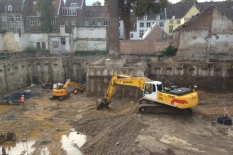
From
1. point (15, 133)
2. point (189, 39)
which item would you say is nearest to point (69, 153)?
point (15, 133)

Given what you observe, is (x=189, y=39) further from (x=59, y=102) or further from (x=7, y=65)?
(x=7, y=65)

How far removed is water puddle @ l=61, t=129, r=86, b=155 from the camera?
11.5 meters

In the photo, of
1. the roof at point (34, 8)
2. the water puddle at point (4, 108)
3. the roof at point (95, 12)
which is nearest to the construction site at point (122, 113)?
the water puddle at point (4, 108)

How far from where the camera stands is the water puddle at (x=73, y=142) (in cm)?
1152

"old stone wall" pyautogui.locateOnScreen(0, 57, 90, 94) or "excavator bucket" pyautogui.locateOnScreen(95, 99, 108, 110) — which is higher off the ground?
"old stone wall" pyautogui.locateOnScreen(0, 57, 90, 94)

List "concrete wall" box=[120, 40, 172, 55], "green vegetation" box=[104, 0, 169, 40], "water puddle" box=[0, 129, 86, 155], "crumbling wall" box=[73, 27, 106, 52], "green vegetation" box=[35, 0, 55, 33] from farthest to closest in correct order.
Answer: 1. "green vegetation" box=[35, 0, 55, 33]
2. "crumbling wall" box=[73, 27, 106, 52]
3. "concrete wall" box=[120, 40, 172, 55]
4. "green vegetation" box=[104, 0, 169, 40]
5. "water puddle" box=[0, 129, 86, 155]

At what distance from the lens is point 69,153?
1133 cm

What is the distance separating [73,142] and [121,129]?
111 inches

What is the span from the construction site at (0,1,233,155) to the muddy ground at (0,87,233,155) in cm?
4

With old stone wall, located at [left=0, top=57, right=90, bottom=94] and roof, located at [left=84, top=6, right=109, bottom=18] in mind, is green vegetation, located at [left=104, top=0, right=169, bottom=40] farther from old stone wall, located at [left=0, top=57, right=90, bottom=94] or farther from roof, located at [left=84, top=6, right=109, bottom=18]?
roof, located at [left=84, top=6, right=109, bottom=18]

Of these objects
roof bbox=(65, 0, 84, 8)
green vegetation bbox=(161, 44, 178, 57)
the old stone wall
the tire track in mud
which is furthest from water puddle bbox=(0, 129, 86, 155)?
roof bbox=(65, 0, 84, 8)

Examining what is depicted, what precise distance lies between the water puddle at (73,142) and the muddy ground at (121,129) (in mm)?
109

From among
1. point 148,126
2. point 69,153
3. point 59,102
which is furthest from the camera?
point 59,102

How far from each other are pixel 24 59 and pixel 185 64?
18615mm
